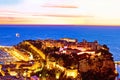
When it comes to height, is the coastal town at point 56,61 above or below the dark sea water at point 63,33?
below

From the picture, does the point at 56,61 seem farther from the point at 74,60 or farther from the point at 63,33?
the point at 63,33

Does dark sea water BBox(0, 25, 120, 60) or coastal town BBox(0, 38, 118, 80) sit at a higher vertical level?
dark sea water BBox(0, 25, 120, 60)

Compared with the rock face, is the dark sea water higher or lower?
higher

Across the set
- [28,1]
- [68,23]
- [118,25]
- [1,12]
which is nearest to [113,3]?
[118,25]

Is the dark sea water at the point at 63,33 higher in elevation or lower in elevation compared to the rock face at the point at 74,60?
higher

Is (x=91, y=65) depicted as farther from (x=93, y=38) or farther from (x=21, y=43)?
(x=21, y=43)
